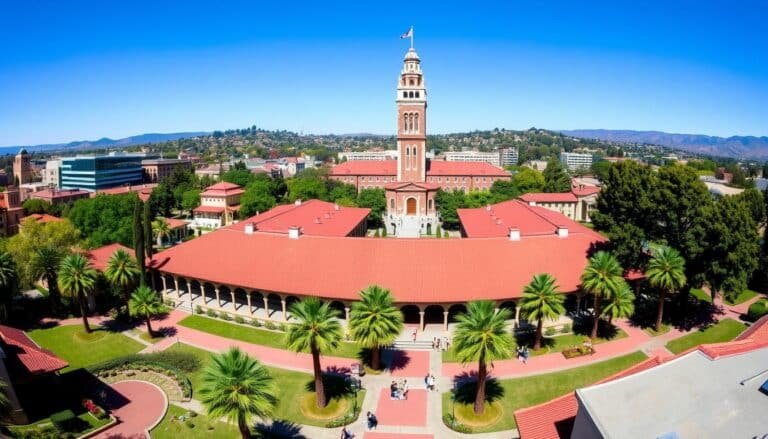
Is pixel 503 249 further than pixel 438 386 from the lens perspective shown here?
Yes

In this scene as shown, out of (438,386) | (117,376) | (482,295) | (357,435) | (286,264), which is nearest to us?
(357,435)

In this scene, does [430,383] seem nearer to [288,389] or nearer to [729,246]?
[288,389]

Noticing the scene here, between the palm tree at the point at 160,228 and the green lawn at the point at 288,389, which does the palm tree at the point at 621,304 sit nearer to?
the green lawn at the point at 288,389

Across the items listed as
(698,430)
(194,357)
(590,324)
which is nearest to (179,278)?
(194,357)

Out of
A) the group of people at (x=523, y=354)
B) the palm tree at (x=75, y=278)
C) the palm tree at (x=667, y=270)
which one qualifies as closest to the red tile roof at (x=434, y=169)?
the palm tree at (x=667, y=270)

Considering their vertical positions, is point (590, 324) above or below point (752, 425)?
below

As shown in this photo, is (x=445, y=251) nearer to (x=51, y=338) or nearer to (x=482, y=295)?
(x=482, y=295)

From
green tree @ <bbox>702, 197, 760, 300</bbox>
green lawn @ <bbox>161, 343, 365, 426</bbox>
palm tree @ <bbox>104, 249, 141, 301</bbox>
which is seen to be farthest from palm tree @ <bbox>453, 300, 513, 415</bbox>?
palm tree @ <bbox>104, 249, 141, 301</bbox>

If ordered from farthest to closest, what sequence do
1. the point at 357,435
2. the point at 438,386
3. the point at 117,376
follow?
the point at 117,376 → the point at 438,386 → the point at 357,435
